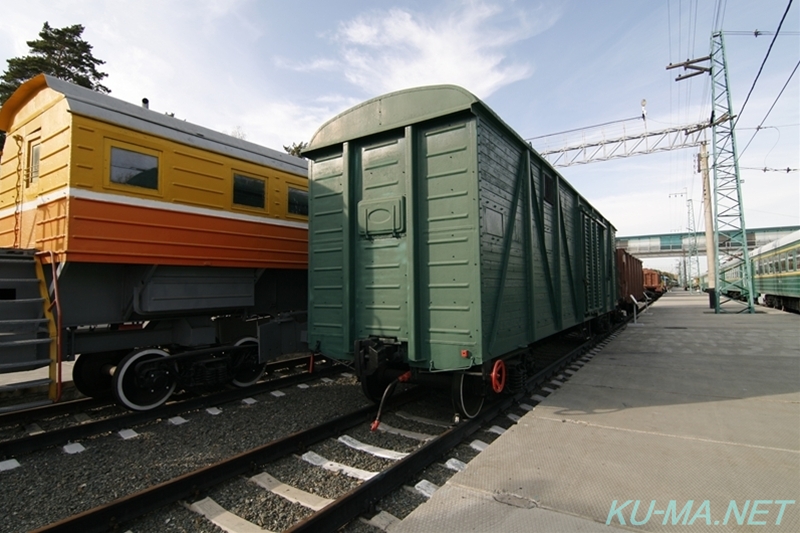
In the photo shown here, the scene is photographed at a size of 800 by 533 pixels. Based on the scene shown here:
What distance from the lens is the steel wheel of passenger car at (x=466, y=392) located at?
4.44m

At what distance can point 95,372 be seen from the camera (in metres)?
5.74

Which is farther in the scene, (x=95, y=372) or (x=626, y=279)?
(x=626, y=279)

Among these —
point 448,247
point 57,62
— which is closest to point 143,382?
point 448,247

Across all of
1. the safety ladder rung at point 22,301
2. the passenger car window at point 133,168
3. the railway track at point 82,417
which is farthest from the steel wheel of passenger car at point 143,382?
the passenger car window at point 133,168

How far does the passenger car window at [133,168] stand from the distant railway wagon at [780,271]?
2289 centimetres

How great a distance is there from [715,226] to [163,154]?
70.3 feet

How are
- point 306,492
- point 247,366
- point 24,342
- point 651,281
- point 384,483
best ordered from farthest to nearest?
point 651,281
point 247,366
point 24,342
point 306,492
point 384,483

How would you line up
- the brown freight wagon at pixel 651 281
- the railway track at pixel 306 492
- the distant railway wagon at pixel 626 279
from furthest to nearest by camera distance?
1. the brown freight wagon at pixel 651 281
2. the distant railway wagon at pixel 626 279
3. the railway track at pixel 306 492

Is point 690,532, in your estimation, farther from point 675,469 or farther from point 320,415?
point 320,415

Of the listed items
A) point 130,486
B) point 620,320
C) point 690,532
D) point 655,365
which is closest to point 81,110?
point 130,486

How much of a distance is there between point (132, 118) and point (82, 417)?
12.7 feet

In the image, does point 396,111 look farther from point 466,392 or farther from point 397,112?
point 466,392

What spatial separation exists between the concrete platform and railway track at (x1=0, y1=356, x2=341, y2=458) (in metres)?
3.88

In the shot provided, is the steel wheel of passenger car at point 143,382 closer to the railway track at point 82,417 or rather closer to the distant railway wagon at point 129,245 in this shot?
the distant railway wagon at point 129,245
